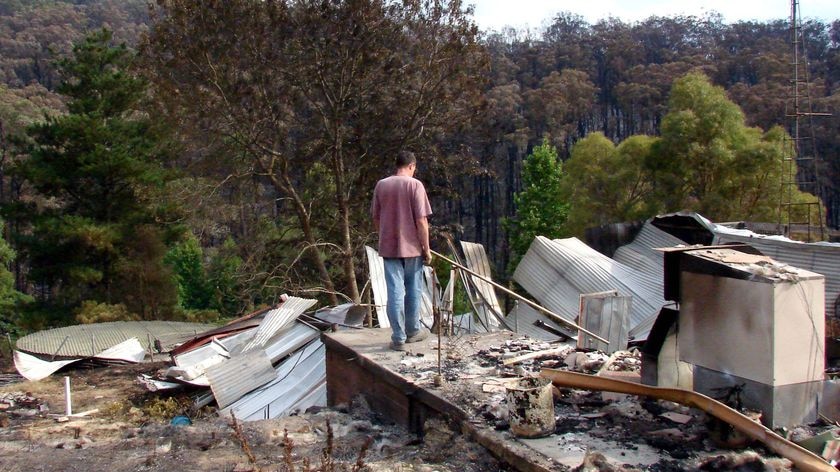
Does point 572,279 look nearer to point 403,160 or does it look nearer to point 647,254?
point 647,254

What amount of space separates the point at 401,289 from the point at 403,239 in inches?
15.8

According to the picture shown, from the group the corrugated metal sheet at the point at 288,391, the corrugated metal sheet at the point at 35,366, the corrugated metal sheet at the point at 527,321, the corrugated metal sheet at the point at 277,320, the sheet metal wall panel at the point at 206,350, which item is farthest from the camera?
the corrugated metal sheet at the point at 527,321

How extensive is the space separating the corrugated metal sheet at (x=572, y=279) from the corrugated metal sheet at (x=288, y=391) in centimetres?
679

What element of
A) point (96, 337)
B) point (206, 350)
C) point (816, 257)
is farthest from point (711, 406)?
point (96, 337)

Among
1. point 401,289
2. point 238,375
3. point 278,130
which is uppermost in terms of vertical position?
point 278,130

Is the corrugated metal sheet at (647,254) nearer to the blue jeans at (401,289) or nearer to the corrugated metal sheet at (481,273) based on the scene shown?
the corrugated metal sheet at (481,273)

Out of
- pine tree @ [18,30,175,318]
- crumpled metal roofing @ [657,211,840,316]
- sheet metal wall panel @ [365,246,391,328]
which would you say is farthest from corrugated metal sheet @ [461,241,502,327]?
pine tree @ [18,30,175,318]

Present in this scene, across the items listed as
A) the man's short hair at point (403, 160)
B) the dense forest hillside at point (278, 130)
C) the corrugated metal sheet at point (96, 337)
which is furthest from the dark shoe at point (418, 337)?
the dense forest hillside at point (278, 130)

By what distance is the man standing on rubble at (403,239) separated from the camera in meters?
5.02

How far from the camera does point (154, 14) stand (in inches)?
645

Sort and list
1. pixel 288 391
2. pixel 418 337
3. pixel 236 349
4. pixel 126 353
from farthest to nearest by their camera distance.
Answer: pixel 126 353, pixel 236 349, pixel 288 391, pixel 418 337

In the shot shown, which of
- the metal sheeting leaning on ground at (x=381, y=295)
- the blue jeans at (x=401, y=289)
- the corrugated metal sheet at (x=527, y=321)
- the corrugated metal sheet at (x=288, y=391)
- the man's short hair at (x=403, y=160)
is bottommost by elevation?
the corrugated metal sheet at (x=527, y=321)

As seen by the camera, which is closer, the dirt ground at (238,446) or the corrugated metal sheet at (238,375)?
the dirt ground at (238,446)

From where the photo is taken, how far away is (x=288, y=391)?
6512 millimetres
